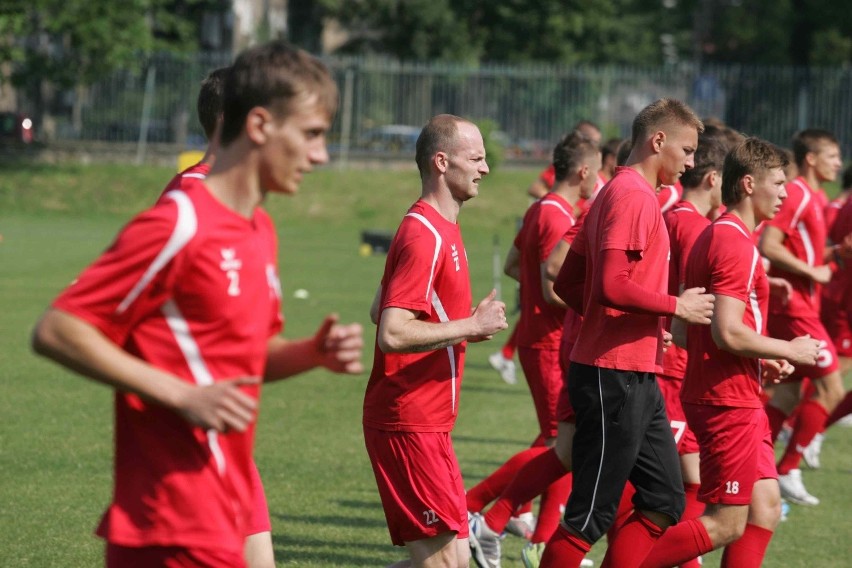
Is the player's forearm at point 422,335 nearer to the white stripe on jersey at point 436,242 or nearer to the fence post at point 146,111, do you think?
the white stripe on jersey at point 436,242

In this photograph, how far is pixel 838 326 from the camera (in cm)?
1122

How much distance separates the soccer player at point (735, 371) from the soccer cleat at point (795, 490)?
9.89ft

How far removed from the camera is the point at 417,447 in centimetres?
544

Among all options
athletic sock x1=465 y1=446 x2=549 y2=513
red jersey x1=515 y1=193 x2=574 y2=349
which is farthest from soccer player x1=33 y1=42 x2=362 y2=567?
red jersey x1=515 y1=193 x2=574 y2=349

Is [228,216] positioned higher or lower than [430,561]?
higher

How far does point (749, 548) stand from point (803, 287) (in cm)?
378

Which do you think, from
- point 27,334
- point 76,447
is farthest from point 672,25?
point 76,447

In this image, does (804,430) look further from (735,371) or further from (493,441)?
(735,371)

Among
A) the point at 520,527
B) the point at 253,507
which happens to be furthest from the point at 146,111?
the point at 253,507

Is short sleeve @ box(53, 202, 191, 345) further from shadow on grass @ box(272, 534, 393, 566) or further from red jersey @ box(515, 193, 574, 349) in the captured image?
red jersey @ box(515, 193, 574, 349)

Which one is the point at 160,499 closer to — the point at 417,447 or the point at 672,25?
the point at 417,447

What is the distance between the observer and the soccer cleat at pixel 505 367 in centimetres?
1406

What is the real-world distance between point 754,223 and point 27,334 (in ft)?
37.1

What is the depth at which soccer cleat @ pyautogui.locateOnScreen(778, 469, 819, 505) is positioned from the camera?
9188 millimetres
